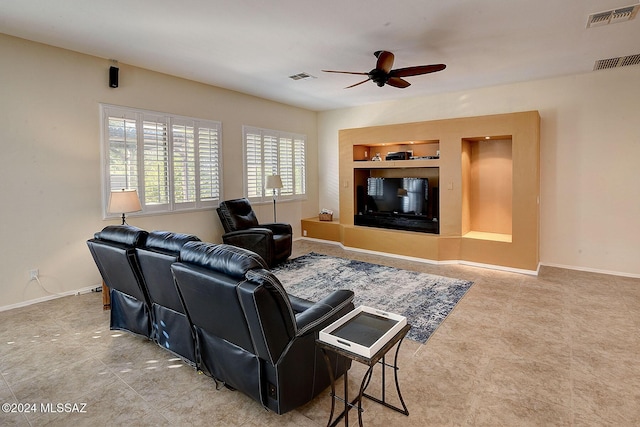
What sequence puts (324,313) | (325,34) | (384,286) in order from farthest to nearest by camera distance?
(384,286)
(325,34)
(324,313)

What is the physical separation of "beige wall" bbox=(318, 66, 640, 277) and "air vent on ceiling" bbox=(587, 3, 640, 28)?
191 centimetres

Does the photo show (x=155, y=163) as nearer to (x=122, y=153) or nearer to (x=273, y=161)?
(x=122, y=153)

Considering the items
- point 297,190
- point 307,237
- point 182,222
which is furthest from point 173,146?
point 307,237

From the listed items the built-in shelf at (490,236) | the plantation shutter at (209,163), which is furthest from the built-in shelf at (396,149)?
the plantation shutter at (209,163)

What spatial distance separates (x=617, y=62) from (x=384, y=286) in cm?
431

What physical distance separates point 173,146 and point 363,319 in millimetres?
4434

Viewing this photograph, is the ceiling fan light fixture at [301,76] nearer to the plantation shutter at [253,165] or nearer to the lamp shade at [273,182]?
the plantation shutter at [253,165]

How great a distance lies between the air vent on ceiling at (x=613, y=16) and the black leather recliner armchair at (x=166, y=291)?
422 centimetres

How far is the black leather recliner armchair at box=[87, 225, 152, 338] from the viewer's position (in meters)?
2.77

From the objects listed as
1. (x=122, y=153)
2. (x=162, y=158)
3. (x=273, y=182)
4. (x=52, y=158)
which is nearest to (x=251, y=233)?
(x=273, y=182)

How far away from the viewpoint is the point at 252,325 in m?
1.87

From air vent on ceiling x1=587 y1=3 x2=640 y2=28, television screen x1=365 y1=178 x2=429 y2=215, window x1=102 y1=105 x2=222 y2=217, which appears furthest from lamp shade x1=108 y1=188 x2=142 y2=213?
air vent on ceiling x1=587 y1=3 x2=640 y2=28

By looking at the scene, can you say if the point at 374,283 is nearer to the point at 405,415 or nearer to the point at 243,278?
the point at 405,415

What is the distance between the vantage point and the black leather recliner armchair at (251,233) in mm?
5328
